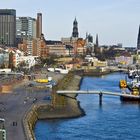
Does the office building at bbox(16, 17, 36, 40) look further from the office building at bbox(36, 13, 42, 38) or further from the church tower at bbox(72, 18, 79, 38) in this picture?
the church tower at bbox(72, 18, 79, 38)

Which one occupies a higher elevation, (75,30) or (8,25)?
(8,25)

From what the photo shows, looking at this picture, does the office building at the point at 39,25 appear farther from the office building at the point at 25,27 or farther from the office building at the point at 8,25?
the office building at the point at 8,25

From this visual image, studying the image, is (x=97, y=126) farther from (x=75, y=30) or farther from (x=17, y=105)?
(x=75, y=30)

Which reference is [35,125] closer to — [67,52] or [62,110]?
[62,110]

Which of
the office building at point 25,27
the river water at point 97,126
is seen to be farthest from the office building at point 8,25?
the river water at point 97,126

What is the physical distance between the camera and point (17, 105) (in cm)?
3678

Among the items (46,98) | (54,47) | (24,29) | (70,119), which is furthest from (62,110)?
(24,29)

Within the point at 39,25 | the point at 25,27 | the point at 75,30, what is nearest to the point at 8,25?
the point at 25,27

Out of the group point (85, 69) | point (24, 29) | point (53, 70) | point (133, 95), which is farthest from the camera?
point (24, 29)

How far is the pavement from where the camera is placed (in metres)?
26.0

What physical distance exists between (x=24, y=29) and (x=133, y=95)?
105 m

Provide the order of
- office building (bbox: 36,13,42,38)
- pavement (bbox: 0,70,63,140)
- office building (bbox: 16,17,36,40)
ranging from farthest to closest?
office building (bbox: 16,17,36,40) < office building (bbox: 36,13,42,38) < pavement (bbox: 0,70,63,140)

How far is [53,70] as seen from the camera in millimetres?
89938

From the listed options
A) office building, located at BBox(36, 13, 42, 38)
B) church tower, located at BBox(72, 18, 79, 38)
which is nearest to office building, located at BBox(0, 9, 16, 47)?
office building, located at BBox(36, 13, 42, 38)
